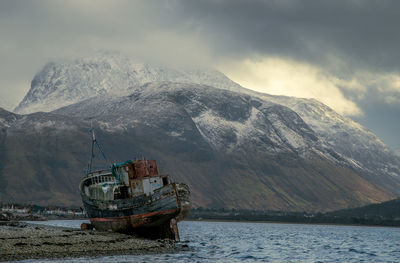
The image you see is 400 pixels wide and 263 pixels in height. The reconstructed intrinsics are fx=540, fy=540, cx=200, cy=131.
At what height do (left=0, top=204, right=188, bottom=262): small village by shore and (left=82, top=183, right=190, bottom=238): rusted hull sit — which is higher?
(left=82, top=183, right=190, bottom=238): rusted hull

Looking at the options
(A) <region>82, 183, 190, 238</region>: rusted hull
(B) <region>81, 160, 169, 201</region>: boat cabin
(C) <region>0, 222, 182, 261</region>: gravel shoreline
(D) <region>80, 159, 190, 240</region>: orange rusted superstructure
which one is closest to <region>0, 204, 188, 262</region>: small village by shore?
(C) <region>0, 222, 182, 261</region>: gravel shoreline

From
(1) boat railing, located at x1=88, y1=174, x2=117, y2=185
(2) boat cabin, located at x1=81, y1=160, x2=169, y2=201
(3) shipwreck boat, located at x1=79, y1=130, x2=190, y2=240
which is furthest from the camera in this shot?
(1) boat railing, located at x1=88, y1=174, x2=117, y2=185

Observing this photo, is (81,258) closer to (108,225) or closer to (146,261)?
(146,261)

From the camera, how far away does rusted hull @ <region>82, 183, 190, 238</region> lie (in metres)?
81.7

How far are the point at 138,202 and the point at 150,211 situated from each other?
8.02 ft

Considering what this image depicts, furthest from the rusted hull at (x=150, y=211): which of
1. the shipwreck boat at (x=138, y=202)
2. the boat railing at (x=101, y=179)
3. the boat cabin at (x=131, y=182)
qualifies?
the boat railing at (x=101, y=179)

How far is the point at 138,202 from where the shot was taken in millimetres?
82438

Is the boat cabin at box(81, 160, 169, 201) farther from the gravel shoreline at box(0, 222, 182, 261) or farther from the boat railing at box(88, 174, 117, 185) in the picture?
the gravel shoreline at box(0, 222, 182, 261)

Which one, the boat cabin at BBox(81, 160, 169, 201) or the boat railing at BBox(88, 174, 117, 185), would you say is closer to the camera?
the boat cabin at BBox(81, 160, 169, 201)

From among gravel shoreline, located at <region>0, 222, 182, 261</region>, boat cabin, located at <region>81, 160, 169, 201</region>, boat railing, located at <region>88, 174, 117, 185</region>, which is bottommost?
gravel shoreline, located at <region>0, 222, 182, 261</region>

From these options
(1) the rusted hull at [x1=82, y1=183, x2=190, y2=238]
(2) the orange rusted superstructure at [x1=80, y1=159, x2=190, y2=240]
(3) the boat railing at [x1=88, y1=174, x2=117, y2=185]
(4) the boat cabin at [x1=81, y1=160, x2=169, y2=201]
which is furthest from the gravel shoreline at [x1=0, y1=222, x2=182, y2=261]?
(3) the boat railing at [x1=88, y1=174, x2=117, y2=185]

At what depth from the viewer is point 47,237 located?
71875 mm

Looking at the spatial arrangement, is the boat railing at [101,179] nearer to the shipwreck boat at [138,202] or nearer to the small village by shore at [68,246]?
the shipwreck boat at [138,202]

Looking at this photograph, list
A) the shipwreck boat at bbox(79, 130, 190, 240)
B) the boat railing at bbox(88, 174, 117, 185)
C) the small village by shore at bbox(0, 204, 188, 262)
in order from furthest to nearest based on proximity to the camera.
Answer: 1. the boat railing at bbox(88, 174, 117, 185)
2. the shipwreck boat at bbox(79, 130, 190, 240)
3. the small village by shore at bbox(0, 204, 188, 262)
